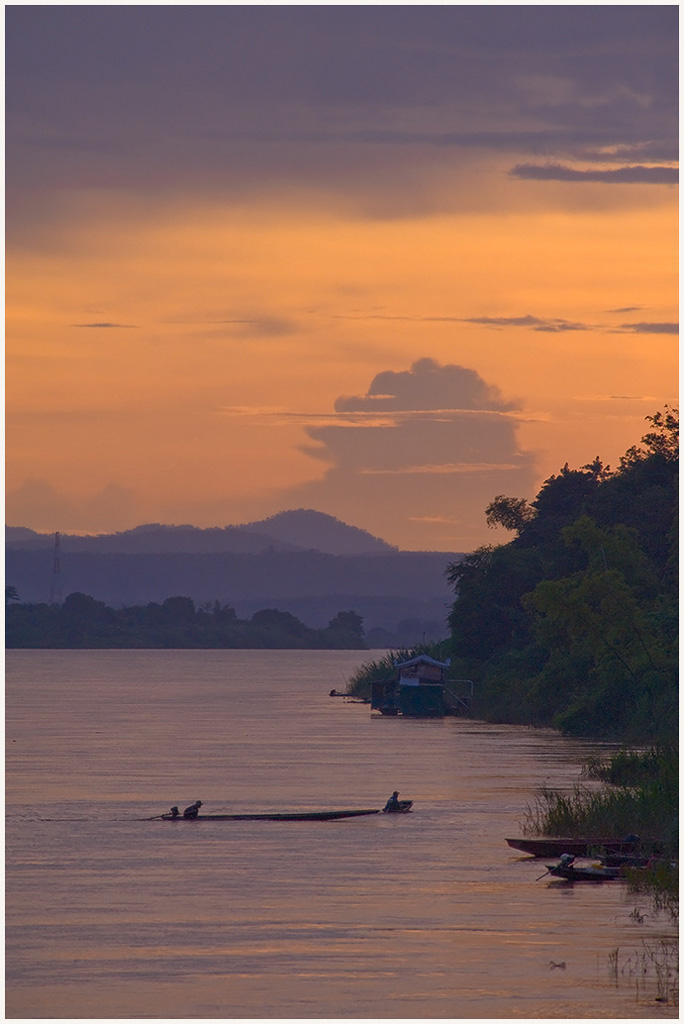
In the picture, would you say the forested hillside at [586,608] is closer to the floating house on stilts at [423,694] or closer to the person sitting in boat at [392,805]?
the floating house on stilts at [423,694]

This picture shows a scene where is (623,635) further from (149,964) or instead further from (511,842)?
(149,964)

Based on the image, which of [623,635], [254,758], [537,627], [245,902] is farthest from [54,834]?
[537,627]

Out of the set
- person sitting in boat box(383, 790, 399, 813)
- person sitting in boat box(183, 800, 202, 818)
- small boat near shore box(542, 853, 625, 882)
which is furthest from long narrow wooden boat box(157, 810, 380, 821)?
small boat near shore box(542, 853, 625, 882)

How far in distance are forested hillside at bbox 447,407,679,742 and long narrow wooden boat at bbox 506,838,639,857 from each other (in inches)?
700

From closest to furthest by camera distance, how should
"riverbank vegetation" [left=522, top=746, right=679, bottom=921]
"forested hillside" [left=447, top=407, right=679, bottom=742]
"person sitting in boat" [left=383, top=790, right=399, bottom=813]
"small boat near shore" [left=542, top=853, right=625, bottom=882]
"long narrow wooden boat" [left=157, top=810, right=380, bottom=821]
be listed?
"riverbank vegetation" [left=522, top=746, right=679, bottom=921]
"small boat near shore" [left=542, top=853, right=625, bottom=882]
"long narrow wooden boat" [left=157, top=810, right=380, bottom=821]
"person sitting in boat" [left=383, top=790, right=399, bottom=813]
"forested hillside" [left=447, top=407, right=679, bottom=742]

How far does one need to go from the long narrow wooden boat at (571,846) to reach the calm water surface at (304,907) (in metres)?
0.38

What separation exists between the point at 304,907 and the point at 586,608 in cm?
4891

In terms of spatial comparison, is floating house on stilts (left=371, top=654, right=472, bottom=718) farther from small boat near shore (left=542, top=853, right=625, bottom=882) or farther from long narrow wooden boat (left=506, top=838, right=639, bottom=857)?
small boat near shore (left=542, top=853, right=625, bottom=882)

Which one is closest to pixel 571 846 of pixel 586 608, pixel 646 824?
pixel 646 824

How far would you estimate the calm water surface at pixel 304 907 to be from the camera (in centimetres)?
2484

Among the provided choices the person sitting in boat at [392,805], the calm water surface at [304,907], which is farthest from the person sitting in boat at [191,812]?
the person sitting in boat at [392,805]

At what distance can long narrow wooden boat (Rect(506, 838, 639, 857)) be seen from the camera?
34781 millimetres

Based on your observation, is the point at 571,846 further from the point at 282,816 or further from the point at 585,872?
the point at 282,816

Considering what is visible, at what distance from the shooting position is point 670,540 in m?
83.4
